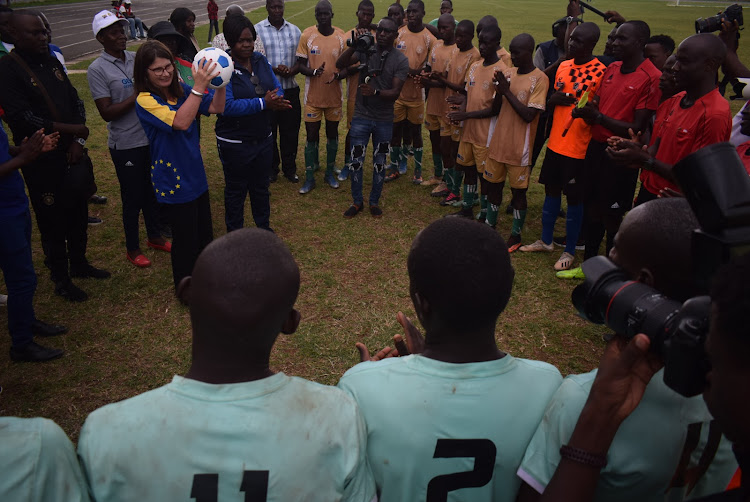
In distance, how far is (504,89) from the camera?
568 centimetres

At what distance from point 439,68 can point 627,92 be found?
3042 millimetres

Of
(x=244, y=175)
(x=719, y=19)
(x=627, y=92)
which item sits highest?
(x=719, y=19)

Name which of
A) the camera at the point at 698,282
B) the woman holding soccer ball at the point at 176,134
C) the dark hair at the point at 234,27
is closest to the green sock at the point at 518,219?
the woman holding soccer ball at the point at 176,134

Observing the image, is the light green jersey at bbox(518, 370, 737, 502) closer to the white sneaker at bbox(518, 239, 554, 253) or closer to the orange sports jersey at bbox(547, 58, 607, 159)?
the orange sports jersey at bbox(547, 58, 607, 159)

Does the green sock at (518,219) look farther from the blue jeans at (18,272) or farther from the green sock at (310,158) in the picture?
the blue jeans at (18,272)

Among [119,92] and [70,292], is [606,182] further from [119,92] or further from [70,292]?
[70,292]

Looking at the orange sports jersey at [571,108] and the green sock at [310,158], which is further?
the green sock at [310,158]

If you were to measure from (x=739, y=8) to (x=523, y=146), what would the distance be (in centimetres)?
259

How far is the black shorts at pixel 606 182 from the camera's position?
5.17m

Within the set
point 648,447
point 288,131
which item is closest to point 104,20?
point 288,131

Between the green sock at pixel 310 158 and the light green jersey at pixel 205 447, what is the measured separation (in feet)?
20.4

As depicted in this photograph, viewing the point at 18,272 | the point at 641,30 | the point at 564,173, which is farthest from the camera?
the point at 564,173

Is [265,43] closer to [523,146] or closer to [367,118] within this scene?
[367,118]

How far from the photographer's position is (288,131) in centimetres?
773
